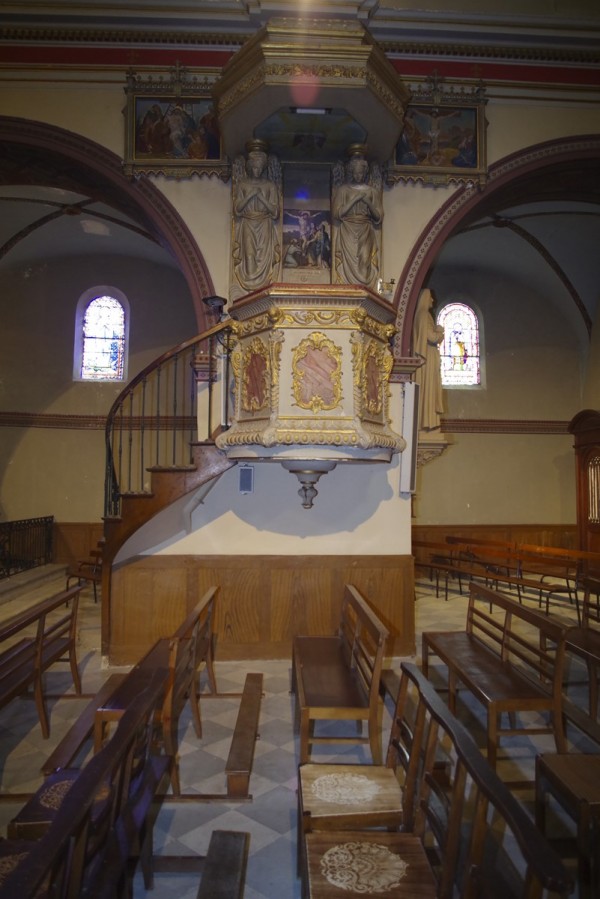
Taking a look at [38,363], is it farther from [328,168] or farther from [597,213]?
[597,213]

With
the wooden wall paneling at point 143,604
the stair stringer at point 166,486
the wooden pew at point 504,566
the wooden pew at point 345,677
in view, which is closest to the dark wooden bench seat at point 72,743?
the wooden pew at point 345,677

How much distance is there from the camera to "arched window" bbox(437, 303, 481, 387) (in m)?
11.1

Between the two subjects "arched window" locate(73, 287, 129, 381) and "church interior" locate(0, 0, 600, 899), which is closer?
"church interior" locate(0, 0, 600, 899)

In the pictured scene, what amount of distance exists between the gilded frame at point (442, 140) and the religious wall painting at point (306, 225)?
0.74 meters

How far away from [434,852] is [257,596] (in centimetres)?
322

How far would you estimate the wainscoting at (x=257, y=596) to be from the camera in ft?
17.4

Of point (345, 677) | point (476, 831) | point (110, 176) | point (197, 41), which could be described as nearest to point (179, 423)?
point (110, 176)

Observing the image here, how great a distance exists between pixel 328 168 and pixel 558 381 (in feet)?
23.4

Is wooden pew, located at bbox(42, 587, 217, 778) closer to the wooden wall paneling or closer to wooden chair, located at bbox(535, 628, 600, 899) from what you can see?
the wooden wall paneling

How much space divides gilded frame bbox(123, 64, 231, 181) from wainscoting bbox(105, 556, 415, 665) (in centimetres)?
365

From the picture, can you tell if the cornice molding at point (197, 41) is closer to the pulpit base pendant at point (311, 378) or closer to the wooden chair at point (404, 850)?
the pulpit base pendant at point (311, 378)

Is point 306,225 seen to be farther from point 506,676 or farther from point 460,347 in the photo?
point 460,347

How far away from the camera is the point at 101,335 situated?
420 inches

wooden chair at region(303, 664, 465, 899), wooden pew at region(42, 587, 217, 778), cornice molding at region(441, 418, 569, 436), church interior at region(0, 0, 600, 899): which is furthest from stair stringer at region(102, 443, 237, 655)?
cornice molding at region(441, 418, 569, 436)
